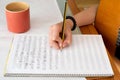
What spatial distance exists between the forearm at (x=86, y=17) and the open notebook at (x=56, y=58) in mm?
146

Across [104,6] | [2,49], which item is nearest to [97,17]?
[104,6]

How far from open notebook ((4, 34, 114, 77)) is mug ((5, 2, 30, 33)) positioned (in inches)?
2.1

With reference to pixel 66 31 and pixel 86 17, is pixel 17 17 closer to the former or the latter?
pixel 66 31

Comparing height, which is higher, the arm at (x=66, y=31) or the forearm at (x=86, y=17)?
the arm at (x=66, y=31)

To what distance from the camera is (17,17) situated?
864mm

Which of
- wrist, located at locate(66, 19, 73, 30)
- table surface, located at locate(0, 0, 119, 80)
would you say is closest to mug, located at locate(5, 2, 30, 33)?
table surface, located at locate(0, 0, 119, 80)

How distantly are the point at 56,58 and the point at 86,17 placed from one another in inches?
14.1

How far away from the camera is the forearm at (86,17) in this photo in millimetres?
991

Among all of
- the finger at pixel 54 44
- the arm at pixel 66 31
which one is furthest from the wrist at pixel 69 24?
the finger at pixel 54 44

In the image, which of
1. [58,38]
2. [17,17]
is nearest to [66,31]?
[58,38]

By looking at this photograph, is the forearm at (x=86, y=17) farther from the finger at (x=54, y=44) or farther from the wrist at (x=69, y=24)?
the finger at (x=54, y=44)

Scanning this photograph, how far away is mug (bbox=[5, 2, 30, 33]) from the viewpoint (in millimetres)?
863

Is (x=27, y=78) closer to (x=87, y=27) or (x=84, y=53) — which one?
(x=84, y=53)

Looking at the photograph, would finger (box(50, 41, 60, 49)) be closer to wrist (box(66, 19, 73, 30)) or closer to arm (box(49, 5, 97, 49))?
arm (box(49, 5, 97, 49))
